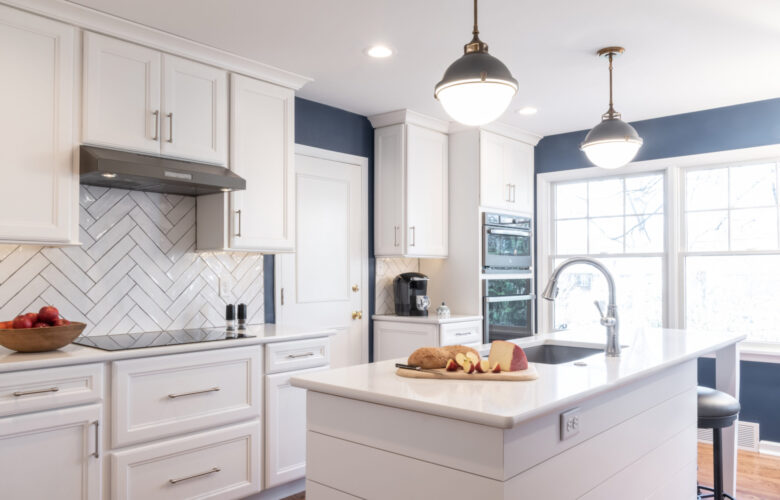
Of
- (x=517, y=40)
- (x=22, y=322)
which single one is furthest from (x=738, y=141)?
(x=22, y=322)

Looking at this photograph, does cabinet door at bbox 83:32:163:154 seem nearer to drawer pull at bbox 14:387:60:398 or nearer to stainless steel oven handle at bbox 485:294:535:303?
drawer pull at bbox 14:387:60:398

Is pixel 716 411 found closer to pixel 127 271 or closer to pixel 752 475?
pixel 752 475

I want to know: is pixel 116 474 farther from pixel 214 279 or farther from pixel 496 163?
pixel 496 163

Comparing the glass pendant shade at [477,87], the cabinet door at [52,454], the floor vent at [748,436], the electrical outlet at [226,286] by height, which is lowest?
the floor vent at [748,436]

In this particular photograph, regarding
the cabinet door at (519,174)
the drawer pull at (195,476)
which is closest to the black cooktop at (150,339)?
the drawer pull at (195,476)

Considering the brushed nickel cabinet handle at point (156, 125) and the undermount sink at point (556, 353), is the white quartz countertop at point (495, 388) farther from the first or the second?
the brushed nickel cabinet handle at point (156, 125)

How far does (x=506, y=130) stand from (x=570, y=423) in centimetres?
354

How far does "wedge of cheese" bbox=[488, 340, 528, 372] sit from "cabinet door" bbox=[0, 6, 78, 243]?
1.93 m

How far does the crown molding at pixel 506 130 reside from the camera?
452 centimetres

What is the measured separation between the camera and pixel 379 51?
308 cm

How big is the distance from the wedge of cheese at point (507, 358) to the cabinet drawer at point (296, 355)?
1.54 metres

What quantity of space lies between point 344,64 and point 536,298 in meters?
2.89

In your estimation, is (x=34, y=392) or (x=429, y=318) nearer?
(x=34, y=392)

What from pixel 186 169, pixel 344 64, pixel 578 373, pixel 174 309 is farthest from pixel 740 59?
pixel 174 309
